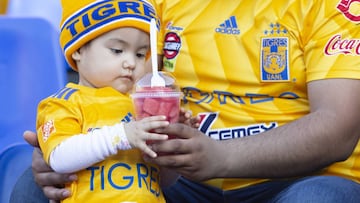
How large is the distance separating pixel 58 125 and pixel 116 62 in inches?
7.3

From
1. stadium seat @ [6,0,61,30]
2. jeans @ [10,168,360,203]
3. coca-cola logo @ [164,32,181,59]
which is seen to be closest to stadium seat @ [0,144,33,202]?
jeans @ [10,168,360,203]

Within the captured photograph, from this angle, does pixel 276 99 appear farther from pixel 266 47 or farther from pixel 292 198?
pixel 292 198

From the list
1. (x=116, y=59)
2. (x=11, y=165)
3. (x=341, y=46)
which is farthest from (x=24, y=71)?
(x=341, y=46)

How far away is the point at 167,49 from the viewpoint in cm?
174

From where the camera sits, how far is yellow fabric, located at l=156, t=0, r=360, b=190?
1.53m

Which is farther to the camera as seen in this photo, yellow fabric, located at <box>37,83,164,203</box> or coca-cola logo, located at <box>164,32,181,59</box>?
coca-cola logo, located at <box>164,32,181,59</box>

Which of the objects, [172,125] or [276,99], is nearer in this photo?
[172,125]

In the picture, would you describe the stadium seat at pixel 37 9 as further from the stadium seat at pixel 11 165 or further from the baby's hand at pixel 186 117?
the baby's hand at pixel 186 117

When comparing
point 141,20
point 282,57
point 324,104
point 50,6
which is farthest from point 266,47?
point 50,6

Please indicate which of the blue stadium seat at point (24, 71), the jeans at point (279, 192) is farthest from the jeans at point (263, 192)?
the blue stadium seat at point (24, 71)

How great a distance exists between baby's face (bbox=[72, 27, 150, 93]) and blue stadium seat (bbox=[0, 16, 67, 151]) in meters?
0.89

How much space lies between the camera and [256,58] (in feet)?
5.28

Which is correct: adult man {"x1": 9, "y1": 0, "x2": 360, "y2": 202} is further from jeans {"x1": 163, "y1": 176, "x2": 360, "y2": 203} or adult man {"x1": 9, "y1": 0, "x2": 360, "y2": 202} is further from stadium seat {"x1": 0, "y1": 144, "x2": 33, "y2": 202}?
stadium seat {"x1": 0, "y1": 144, "x2": 33, "y2": 202}

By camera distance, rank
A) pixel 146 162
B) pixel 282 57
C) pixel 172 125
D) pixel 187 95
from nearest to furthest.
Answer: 1. pixel 172 125
2. pixel 146 162
3. pixel 282 57
4. pixel 187 95
